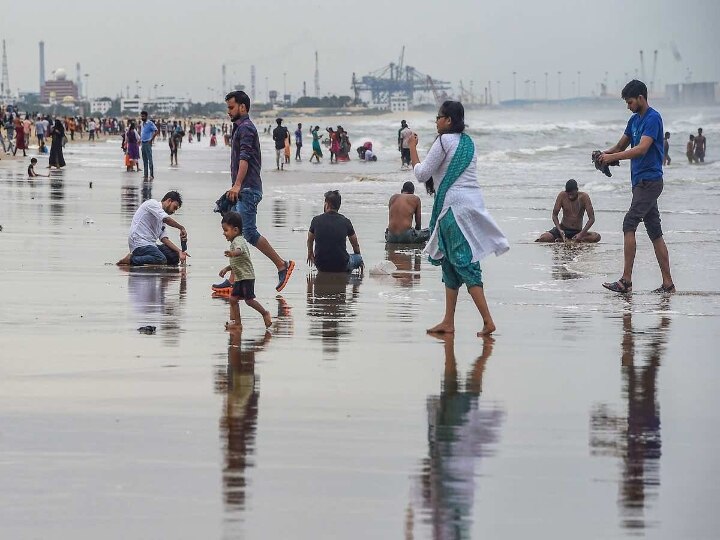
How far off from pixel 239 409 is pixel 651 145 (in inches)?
230

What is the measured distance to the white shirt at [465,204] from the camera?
9.05 meters

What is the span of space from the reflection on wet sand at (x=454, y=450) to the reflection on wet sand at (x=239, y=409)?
0.66m

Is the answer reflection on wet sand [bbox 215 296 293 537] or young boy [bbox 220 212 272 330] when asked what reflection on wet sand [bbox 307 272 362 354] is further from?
young boy [bbox 220 212 272 330]

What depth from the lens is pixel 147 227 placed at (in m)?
13.4

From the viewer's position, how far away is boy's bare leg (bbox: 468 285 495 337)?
8984 millimetres

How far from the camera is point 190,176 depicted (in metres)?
35.9

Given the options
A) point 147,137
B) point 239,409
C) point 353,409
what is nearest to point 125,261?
point 239,409

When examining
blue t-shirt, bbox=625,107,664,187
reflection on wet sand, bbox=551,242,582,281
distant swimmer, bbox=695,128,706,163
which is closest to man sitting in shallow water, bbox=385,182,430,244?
reflection on wet sand, bbox=551,242,582,281

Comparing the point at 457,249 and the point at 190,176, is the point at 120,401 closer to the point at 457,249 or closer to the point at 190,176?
the point at 457,249

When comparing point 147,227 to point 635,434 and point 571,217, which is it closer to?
point 571,217

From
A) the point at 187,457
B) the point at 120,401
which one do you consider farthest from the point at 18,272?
the point at 187,457

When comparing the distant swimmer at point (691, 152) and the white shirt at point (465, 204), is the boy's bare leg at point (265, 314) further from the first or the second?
the distant swimmer at point (691, 152)

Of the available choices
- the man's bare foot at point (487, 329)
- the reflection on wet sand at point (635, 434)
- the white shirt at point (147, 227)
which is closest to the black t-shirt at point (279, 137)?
the white shirt at point (147, 227)

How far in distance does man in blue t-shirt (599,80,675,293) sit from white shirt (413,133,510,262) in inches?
93.5
